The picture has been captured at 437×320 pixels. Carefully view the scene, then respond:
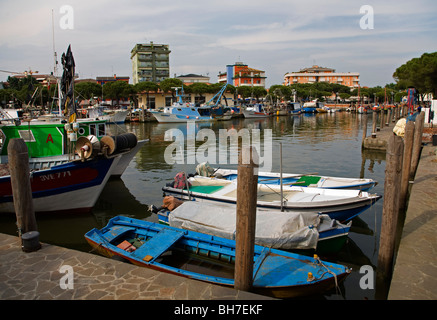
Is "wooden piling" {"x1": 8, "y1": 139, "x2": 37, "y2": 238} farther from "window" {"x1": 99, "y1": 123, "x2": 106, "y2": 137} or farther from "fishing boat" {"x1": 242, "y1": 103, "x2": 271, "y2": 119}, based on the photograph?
"fishing boat" {"x1": 242, "y1": 103, "x2": 271, "y2": 119}

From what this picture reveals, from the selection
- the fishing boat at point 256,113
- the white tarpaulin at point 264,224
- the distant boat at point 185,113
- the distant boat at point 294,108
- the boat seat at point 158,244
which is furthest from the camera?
the distant boat at point 294,108

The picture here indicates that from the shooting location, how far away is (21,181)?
7.22m

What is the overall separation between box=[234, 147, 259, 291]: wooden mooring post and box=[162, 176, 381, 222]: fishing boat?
412 cm

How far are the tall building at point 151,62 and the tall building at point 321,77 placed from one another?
54655 millimetres

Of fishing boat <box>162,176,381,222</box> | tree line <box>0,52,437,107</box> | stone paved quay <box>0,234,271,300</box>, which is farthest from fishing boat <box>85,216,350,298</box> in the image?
tree line <box>0,52,437,107</box>

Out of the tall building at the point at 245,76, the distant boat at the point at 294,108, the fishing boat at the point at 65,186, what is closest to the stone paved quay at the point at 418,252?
the fishing boat at the point at 65,186

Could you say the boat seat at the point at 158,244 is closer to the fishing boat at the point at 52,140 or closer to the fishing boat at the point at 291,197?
the fishing boat at the point at 291,197

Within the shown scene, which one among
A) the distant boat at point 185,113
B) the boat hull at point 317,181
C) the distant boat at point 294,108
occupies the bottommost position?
the boat hull at point 317,181

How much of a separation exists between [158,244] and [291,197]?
15.3 feet

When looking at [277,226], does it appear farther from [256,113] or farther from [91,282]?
[256,113]

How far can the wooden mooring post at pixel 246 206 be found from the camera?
208 inches

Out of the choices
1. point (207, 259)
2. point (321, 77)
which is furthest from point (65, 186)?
point (321, 77)

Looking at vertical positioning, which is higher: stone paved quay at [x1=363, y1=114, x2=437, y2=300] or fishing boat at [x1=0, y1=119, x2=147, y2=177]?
fishing boat at [x1=0, y1=119, x2=147, y2=177]

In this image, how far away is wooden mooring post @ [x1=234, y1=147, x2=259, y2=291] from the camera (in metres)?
5.29
